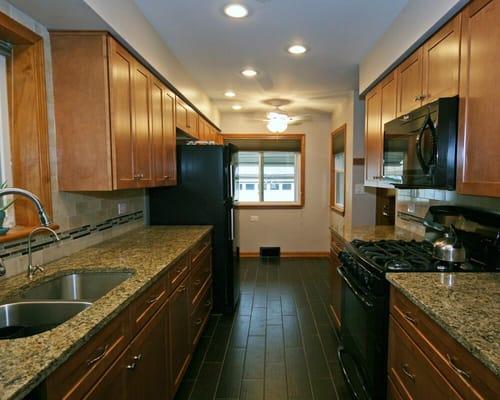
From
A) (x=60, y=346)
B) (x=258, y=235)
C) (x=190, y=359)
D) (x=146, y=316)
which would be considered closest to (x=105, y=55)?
(x=146, y=316)

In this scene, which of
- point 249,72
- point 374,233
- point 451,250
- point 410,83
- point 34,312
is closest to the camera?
point 34,312

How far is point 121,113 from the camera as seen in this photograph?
2.13 metres

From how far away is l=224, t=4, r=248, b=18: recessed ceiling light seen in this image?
223cm

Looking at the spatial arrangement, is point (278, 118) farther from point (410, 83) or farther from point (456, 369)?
point (456, 369)

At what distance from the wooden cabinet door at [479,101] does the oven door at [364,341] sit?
0.71 metres

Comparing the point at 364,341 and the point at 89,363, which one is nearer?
the point at 89,363

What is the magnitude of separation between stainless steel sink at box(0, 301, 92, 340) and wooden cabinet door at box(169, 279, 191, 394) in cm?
68

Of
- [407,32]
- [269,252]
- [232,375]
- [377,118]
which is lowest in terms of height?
[232,375]

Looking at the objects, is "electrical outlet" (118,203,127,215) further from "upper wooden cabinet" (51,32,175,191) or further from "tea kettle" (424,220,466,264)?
"tea kettle" (424,220,466,264)

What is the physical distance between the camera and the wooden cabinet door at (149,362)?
1.46 metres

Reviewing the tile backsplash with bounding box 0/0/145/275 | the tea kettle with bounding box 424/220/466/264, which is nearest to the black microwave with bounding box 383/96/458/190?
the tea kettle with bounding box 424/220/466/264

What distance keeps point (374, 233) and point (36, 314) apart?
2.47 m

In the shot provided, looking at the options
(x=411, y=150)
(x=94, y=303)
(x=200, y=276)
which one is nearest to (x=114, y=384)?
(x=94, y=303)

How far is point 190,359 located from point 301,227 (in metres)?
3.88
